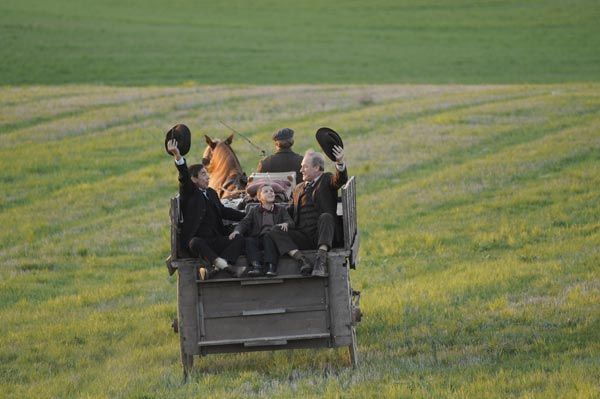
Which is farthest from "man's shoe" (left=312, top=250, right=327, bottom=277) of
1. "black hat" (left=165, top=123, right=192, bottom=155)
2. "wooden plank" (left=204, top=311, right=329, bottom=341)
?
"black hat" (left=165, top=123, right=192, bottom=155)

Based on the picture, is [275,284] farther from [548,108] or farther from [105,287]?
[548,108]

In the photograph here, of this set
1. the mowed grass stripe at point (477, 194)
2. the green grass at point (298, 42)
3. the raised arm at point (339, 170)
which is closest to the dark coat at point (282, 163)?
the raised arm at point (339, 170)

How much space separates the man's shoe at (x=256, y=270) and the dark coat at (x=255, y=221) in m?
0.66

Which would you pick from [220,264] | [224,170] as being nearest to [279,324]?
[220,264]

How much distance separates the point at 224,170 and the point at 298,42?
58.0 m

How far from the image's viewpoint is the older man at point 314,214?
11531 mm

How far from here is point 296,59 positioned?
63.7 metres

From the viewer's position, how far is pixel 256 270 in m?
11.4

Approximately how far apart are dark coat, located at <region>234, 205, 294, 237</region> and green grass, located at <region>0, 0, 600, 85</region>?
4109 cm

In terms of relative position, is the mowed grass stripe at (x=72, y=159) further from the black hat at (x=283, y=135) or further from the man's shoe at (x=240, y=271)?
the man's shoe at (x=240, y=271)

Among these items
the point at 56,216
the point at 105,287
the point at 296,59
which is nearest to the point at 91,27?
the point at 296,59

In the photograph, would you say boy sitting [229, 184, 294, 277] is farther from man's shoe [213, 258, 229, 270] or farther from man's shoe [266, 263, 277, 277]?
man's shoe [213, 258, 229, 270]

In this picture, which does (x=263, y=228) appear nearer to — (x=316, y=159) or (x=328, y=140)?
(x=316, y=159)

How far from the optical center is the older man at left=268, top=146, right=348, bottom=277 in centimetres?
1153
